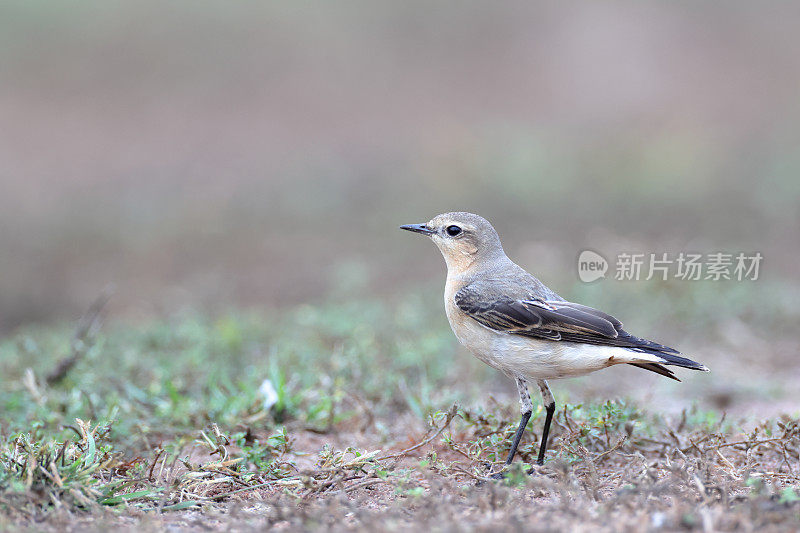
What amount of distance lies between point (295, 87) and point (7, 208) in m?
6.55

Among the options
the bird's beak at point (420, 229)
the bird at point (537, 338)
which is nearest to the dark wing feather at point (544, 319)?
A: the bird at point (537, 338)

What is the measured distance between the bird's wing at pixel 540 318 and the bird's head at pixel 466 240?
14.4 inches

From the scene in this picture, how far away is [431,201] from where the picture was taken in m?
12.0

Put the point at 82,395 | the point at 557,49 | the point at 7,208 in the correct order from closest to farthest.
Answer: the point at 82,395
the point at 7,208
the point at 557,49

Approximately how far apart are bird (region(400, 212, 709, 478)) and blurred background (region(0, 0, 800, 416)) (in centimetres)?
266

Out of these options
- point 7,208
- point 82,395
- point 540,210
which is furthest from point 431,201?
point 82,395

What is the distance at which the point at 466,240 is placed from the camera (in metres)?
5.06

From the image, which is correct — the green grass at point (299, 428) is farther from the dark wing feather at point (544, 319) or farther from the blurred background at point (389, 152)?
the blurred background at point (389, 152)

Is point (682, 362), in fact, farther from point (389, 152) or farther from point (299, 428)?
point (389, 152)

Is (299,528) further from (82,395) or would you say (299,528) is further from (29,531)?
(82,395)

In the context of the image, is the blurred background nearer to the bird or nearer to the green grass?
the green grass

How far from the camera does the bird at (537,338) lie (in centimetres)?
433

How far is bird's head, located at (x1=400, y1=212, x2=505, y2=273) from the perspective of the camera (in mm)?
5043

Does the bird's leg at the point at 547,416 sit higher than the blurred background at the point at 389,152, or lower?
lower
